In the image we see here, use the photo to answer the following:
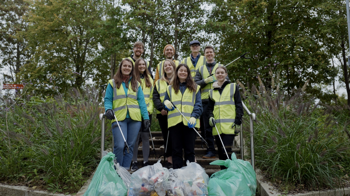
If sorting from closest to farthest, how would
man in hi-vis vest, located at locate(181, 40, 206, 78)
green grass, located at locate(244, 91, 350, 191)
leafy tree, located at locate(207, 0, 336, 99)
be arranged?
green grass, located at locate(244, 91, 350, 191), man in hi-vis vest, located at locate(181, 40, 206, 78), leafy tree, located at locate(207, 0, 336, 99)

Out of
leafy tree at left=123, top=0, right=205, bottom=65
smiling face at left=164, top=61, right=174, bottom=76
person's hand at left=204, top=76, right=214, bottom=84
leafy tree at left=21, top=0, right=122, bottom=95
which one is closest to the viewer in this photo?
smiling face at left=164, top=61, right=174, bottom=76

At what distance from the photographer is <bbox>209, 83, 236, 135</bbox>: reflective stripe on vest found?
3854mm

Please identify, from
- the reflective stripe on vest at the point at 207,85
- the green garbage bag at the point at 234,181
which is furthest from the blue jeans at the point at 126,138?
the reflective stripe on vest at the point at 207,85

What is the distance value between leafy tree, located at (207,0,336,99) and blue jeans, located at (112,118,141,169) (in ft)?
29.0

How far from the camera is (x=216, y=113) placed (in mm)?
3986

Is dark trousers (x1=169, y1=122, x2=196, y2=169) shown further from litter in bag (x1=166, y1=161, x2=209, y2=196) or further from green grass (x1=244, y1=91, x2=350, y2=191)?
green grass (x1=244, y1=91, x2=350, y2=191)

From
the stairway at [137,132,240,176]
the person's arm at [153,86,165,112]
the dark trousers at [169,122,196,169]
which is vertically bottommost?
the stairway at [137,132,240,176]

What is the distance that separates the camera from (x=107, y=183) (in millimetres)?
2809

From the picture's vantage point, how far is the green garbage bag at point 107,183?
2.72 m

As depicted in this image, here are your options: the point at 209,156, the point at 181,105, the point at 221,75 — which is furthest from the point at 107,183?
the point at 209,156

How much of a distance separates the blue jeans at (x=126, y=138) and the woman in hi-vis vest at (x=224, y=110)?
43.4 inches

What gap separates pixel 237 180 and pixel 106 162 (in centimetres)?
142

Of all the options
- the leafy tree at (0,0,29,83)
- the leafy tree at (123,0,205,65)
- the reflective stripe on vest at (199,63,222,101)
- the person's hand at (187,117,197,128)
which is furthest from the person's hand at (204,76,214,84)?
the leafy tree at (0,0,29,83)

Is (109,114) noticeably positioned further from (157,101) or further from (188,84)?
(188,84)
